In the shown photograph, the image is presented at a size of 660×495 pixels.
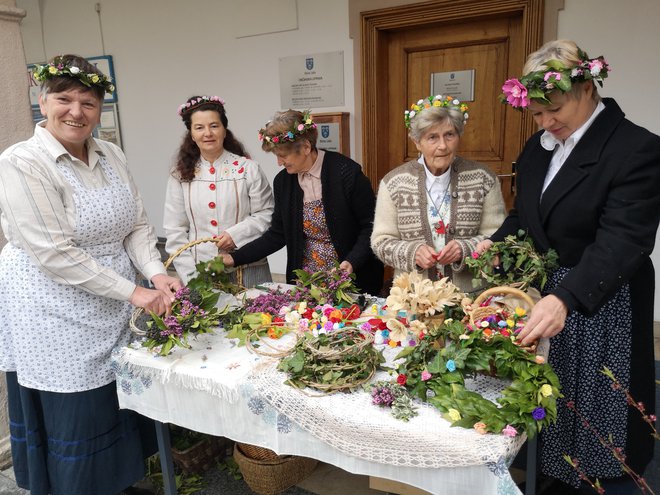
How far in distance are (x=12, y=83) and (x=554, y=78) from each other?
238 cm

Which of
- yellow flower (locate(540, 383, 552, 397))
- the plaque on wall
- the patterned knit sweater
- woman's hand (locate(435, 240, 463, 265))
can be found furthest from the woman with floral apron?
the plaque on wall

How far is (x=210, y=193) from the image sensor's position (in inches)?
108

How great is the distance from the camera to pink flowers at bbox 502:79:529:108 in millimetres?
1662

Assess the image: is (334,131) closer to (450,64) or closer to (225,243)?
(450,64)

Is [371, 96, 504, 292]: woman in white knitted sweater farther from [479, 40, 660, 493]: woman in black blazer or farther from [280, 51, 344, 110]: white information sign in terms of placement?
[280, 51, 344, 110]: white information sign

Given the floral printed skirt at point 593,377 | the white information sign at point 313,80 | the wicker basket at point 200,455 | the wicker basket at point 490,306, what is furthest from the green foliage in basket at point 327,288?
the white information sign at point 313,80

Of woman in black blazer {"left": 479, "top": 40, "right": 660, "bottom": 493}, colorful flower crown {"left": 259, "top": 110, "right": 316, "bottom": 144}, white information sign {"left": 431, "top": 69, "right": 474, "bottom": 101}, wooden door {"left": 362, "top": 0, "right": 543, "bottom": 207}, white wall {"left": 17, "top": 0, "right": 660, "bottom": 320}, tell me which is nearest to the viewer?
woman in black blazer {"left": 479, "top": 40, "right": 660, "bottom": 493}

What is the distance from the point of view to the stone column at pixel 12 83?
2.46 meters

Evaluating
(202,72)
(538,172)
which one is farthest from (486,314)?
(202,72)

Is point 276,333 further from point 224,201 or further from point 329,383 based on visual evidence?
point 224,201

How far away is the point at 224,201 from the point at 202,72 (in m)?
2.60

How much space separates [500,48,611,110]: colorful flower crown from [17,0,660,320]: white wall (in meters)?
2.09

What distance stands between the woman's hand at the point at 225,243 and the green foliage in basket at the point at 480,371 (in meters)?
1.28

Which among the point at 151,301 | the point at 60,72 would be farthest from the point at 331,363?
the point at 60,72
